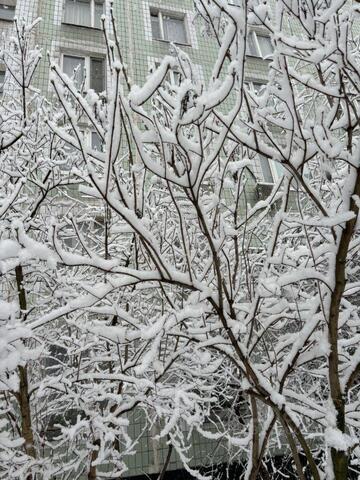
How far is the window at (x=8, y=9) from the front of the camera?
33.4ft

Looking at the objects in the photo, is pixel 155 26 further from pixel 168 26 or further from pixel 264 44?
pixel 264 44

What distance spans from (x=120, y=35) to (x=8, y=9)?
137 inches

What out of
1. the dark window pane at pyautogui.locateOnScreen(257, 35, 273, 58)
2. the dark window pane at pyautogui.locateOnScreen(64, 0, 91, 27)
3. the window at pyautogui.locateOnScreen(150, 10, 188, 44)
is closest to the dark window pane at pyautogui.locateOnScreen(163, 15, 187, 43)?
the window at pyautogui.locateOnScreen(150, 10, 188, 44)

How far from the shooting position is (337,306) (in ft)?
6.13

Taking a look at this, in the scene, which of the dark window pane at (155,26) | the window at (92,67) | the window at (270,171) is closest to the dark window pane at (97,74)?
the window at (92,67)

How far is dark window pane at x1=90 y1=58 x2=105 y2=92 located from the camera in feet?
32.1

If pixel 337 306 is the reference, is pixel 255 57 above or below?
above

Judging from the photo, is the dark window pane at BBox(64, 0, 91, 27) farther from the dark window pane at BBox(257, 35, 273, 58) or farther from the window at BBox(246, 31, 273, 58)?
the dark window pane at BBox(257, 35, 273, 58)

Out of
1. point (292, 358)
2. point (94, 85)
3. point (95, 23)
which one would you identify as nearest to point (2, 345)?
point (292, 358)

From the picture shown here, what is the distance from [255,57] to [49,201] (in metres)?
9.23

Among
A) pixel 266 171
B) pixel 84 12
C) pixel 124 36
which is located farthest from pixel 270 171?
pixel 84 12

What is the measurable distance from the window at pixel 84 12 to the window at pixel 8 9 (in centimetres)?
152

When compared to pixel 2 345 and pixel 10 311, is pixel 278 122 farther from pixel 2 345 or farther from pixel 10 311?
pixel 2 345

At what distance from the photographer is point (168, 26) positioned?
11.6 meters
